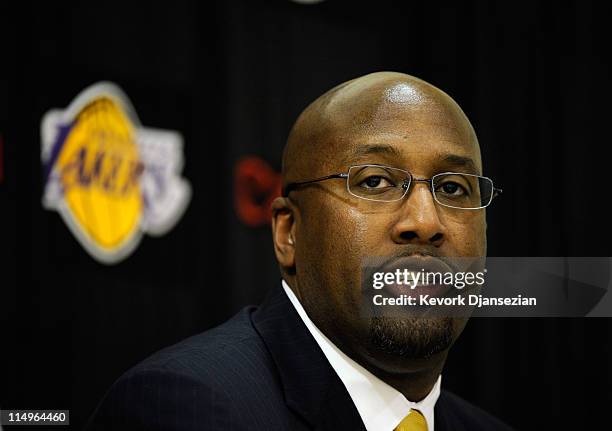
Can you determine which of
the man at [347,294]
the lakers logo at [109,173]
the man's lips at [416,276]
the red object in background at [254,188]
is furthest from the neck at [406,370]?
the red object in background at [254,188]

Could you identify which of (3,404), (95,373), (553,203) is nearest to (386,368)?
(553,203)

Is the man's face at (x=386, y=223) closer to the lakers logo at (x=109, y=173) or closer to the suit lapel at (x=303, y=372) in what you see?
the suit lapel at (x=303, y=372)

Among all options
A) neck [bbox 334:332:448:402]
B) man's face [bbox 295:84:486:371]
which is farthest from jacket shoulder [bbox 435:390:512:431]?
man's face [bbox 295:84:486:371]

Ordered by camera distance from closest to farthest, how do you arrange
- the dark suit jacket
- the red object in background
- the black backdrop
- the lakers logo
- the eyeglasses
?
the dark suit jacket < the eyeglasses < the black backdrop < the lakers logo < the red object in background

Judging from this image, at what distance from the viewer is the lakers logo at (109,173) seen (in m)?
1.98

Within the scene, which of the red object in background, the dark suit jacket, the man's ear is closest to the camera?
the dark suit jacket

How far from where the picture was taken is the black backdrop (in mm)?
1439

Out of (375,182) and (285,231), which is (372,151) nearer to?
(375,182)

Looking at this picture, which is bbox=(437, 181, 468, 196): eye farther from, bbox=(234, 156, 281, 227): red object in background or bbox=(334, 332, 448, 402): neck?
bbox=(234, 156, 281, 227): red object in background

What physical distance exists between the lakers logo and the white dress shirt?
1.01 m

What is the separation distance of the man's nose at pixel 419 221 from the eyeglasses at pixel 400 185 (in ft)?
0.04

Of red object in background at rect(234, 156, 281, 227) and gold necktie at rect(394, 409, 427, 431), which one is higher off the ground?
red object in background at rect(234, 156, 281, 227)

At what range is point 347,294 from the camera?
120cm

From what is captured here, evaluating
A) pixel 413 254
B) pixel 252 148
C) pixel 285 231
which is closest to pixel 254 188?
pixel 252 148
